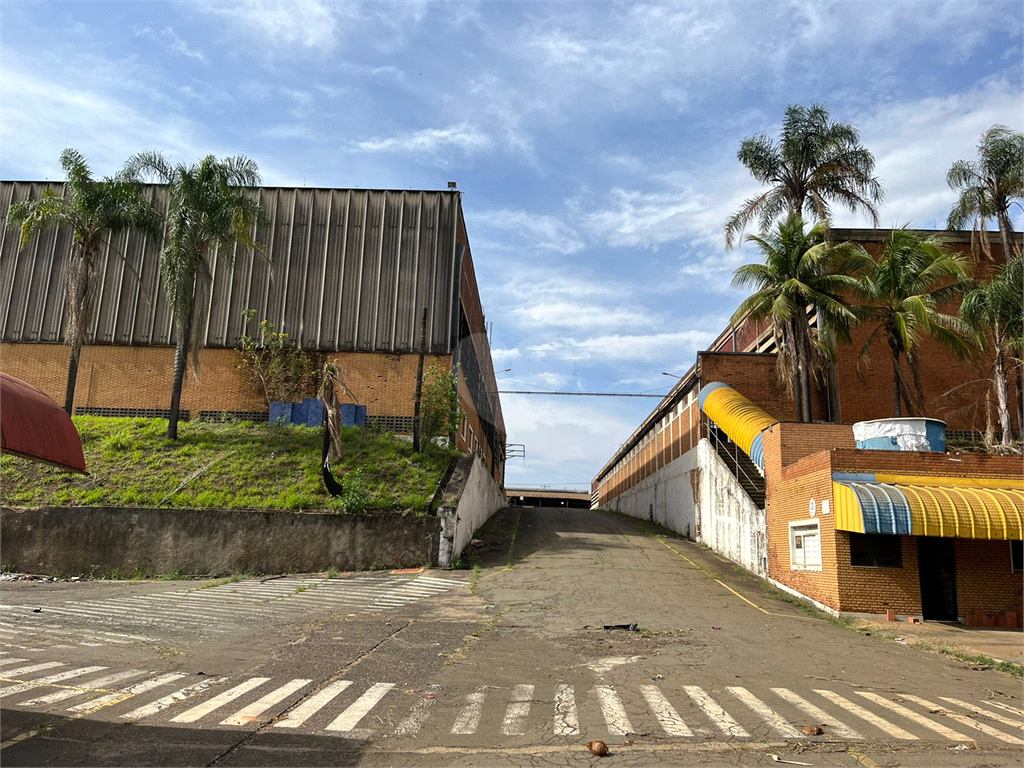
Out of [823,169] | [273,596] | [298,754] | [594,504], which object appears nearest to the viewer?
[298,754]

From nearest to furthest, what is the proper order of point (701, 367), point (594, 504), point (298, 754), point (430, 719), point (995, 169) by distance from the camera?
point (298, 754)
point (430, 719)
point (995, 169)
point (701, 367)
point (594, 504)

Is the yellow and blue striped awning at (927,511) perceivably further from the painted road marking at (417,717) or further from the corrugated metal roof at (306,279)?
the corrugated metal roof at (306,279)

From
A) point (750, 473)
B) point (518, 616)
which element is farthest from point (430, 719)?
point (750, 473)

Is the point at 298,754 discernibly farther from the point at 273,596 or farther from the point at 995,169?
the point at 995,169

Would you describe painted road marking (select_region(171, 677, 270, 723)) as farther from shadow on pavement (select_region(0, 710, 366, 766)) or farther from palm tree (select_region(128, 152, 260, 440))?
palm tree (select_region(128, 152, 260, 440))

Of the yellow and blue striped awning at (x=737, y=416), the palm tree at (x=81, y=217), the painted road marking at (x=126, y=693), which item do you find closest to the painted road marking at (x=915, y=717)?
the painted road marking at (x=126, y=693)

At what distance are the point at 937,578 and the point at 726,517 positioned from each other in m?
8.29

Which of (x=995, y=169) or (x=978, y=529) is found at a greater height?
(x=995, y=169)

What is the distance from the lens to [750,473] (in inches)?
1008

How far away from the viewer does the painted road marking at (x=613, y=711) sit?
22.3 ft

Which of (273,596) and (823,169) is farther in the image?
(823,169)

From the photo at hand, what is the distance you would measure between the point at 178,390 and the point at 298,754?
73.2 ft

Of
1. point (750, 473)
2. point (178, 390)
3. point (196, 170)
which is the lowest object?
point (750, 473)

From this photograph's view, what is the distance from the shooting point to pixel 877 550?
15930mm
